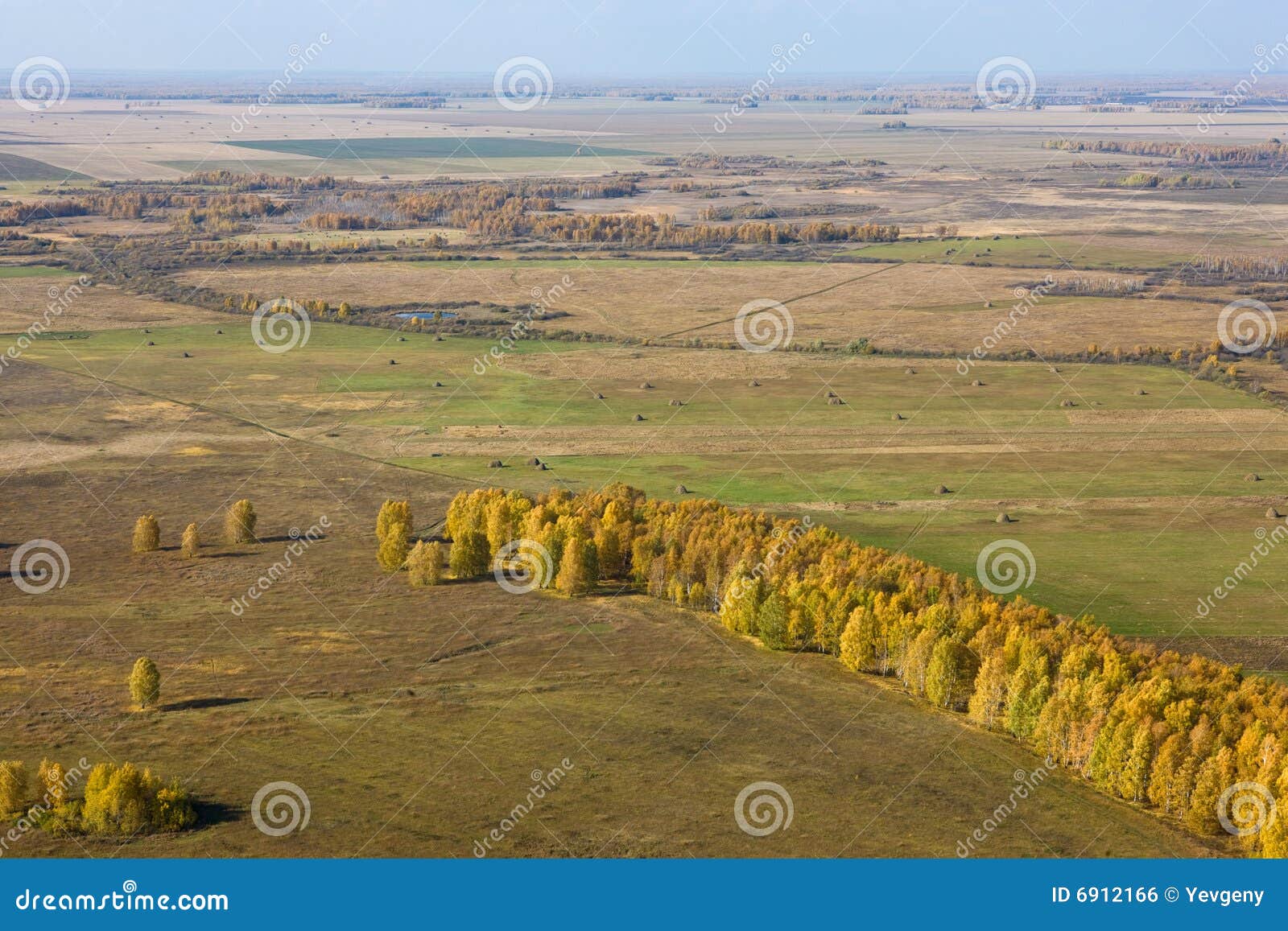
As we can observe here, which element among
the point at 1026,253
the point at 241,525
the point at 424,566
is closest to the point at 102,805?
the point at 424,566

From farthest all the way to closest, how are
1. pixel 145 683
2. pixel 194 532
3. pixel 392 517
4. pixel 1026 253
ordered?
pixel 1026 253, pixel 392 517, pixel 194 532, pixel 145 683

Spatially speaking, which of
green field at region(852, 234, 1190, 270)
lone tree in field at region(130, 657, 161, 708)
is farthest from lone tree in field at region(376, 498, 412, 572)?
green field at region(852, 234, 1190, 270)

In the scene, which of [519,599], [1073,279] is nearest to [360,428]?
[519,599]

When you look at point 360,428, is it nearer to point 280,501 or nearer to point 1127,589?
point 280,501

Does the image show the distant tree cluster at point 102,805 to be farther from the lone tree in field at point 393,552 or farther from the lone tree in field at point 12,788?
the lone tree in field at point 393,552

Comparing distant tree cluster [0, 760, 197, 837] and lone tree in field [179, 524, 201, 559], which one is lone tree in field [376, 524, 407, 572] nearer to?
lone tree in field [179, 524, 201, 559]

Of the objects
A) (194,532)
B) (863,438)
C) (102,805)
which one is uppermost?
(863,438)

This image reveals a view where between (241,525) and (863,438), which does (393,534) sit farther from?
(863,438)

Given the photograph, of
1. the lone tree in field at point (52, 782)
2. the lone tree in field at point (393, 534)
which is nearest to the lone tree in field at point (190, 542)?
the lone tree in field at point (393, 534)
